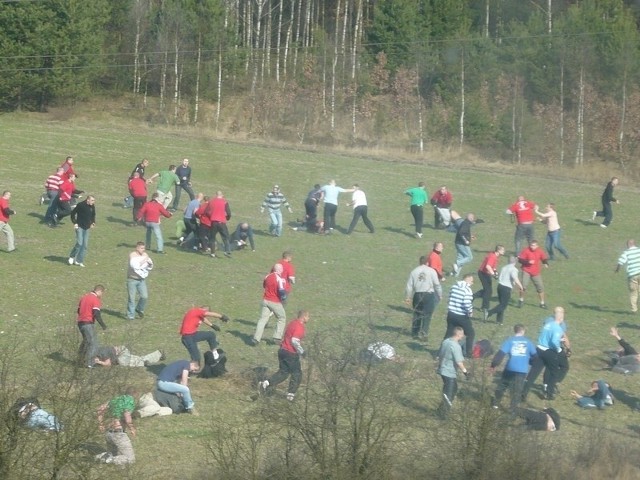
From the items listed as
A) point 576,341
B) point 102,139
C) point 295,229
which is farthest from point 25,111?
point 576,341

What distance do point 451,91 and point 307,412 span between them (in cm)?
4988

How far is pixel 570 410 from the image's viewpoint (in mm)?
A: 18078

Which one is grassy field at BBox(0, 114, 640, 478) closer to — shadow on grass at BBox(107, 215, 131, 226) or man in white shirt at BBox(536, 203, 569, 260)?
shadow on grass at BBox(107, 215, 131, 226)

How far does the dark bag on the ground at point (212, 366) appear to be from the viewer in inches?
712

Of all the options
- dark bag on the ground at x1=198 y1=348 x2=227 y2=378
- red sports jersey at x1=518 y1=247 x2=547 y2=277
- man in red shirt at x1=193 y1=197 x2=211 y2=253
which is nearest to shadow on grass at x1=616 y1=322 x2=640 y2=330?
red sports jersey at x1=518 y1=247 x2=547 y2=277

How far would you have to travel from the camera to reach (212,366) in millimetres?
18109

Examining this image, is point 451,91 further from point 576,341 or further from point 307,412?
point 307,412

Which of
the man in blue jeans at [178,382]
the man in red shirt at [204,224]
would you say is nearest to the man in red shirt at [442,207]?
the man in red shirt at [204,224]

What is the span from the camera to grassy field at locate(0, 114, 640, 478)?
53.3ft

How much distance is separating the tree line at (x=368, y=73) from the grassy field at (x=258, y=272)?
7.75 meters

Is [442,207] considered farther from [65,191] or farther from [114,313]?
[114,313]

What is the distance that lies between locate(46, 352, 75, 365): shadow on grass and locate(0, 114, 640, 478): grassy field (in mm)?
36

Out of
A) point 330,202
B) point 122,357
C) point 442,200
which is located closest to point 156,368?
point 122,357

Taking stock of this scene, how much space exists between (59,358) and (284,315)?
7094 mm
